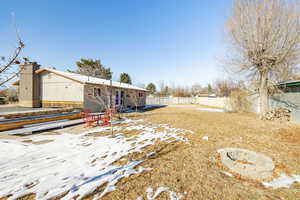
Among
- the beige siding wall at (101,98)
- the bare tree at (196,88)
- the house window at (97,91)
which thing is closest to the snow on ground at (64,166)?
the beige siding wall at (101,98)

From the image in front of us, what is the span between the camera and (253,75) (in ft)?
30.9

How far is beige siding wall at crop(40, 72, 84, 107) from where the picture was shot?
33.4 ft

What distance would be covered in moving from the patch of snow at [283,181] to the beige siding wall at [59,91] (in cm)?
1126

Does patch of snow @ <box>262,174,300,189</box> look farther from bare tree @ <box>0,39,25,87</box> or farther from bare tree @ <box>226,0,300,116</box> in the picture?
bare tree @ <box>226,0,300,116</box>

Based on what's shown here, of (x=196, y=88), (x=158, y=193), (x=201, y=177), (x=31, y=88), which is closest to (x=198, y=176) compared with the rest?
(x=201, y=177)

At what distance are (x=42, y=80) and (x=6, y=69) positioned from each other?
13.3 m

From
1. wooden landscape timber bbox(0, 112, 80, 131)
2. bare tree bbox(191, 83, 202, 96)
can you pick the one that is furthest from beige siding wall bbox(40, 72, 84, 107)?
bare tree bbox(191, 83, 202, 96)

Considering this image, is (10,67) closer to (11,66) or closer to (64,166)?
(11,66)

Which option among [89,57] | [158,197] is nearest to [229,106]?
[158,197]

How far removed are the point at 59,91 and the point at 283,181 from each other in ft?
47.1

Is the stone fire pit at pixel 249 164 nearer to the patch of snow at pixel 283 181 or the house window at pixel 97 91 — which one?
the patch of snow at pixel 283 181

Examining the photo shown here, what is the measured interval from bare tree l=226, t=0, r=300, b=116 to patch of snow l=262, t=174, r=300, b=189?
28.5ft

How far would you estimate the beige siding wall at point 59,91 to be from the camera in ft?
33.4

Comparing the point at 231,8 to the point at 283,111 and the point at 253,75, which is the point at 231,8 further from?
the point at 283,111
